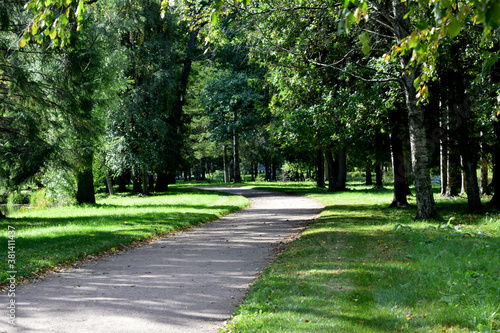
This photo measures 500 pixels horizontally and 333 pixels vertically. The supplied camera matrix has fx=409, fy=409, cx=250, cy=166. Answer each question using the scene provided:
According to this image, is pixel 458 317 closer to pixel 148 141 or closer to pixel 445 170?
pixel 445 170

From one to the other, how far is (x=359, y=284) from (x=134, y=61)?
23250 millimetres

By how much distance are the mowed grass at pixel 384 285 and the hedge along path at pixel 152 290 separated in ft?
1.76

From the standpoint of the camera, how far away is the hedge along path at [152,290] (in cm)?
493

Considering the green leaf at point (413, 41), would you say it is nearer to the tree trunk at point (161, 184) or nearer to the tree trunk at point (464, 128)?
the tree trunk at point (464, 128)

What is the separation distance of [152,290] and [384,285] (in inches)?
136

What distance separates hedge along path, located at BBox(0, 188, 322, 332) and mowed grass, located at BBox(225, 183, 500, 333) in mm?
538

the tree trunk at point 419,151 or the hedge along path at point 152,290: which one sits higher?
the tree trunk at point 419,151

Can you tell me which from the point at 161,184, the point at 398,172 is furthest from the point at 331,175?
the point at 161,184

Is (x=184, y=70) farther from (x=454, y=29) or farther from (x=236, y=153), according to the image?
(x=454, y=29)

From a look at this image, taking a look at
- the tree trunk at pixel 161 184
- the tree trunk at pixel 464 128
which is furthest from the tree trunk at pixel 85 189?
the tree trunk at pixel 464 128

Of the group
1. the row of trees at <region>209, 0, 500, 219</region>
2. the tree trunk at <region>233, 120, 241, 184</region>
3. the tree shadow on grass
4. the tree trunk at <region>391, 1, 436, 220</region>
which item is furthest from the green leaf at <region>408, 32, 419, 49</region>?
the tree trunk at <region>233, 120, 241, 184</region>

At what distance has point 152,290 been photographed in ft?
20.6

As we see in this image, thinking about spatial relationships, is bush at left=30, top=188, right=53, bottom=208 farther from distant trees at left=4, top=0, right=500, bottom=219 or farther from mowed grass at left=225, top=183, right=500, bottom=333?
mowed grass at left=225, top=183, right=500, bottom=333

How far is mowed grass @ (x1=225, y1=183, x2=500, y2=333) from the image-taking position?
4.57m
